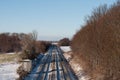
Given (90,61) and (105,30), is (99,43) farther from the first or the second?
(90,61)

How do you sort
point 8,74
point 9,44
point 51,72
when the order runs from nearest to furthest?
point 8,74 < point 51,72 < point 9,44

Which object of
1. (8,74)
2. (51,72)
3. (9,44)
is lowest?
(51,72)

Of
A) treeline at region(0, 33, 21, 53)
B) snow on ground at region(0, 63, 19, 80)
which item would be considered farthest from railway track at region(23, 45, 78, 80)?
treeline at region(0, 33, 21, 53)

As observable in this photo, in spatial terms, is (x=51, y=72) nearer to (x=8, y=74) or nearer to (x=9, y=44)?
(x=8, y=74)

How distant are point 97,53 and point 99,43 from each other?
6.71 ft

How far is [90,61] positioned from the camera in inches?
1273

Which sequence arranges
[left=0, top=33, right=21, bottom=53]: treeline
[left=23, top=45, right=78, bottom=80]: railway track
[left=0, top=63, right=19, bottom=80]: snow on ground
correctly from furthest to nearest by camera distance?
[left=0, top=33, right=21, bottom=53]: treeline, [left=23, top=45, right=78, bottom=80]: railway track, [left=0, top=63, right=19, bottom=80]: snow on ground

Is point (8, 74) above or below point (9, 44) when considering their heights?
below

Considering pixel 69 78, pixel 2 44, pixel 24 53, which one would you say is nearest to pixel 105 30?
pixel 69 78

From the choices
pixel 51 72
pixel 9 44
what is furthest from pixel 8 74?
pixel 9 44

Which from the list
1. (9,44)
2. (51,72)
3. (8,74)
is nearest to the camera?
(8,74)

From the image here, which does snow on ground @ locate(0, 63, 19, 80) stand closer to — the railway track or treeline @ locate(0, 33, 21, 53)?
the railway track

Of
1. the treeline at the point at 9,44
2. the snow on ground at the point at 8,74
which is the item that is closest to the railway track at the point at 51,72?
the snow on ground at the point at 8,74

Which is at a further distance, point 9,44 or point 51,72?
point 9,44
